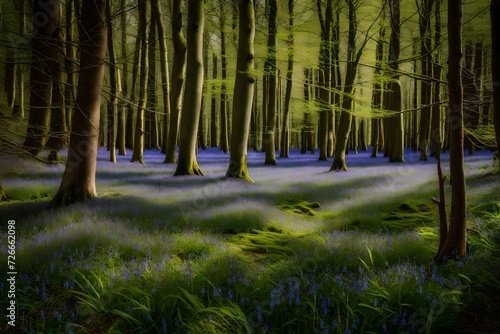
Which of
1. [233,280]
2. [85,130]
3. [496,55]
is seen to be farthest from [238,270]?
[85,130]

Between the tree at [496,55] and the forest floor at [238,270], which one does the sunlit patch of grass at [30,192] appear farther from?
the tree at [496,55]

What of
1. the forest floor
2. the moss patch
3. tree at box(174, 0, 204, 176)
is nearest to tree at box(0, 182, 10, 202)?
the forest floor

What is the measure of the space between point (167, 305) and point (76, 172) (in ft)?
15.3

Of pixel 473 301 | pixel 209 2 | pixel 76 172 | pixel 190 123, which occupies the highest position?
pixel 209 2

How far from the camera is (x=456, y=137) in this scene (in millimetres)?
3902

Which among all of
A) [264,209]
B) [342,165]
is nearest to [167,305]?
[264,209]

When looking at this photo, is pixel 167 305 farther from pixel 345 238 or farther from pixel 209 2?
pixel 209 2

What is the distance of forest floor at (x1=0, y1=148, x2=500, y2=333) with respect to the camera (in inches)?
113

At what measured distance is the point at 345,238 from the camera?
5.16 m

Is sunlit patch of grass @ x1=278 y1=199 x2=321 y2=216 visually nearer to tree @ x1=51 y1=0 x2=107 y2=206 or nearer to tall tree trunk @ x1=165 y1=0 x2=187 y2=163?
tree @ x1=51 y1=0 x2=107 y2=206

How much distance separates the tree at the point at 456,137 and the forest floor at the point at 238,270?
0.22 meters

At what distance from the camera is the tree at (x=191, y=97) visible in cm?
1188

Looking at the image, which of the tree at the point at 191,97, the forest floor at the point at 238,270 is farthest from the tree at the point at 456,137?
the tree at the point at 191,97

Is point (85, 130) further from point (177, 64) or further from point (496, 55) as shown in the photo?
point (177, 64)
